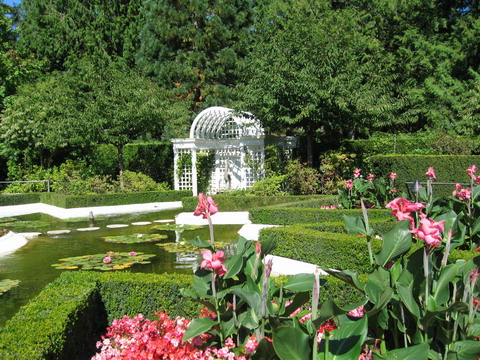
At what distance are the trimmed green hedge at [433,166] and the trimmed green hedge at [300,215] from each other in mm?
4046

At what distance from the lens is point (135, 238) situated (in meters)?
9.78

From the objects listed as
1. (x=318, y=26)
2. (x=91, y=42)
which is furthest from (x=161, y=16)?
(x=318, y=26)

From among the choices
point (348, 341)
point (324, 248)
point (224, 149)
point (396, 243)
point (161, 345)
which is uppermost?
point (224, 149)

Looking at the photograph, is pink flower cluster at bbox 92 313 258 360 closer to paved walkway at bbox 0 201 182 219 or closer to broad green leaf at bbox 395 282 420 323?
broad green leaf at bbox 395 282 420 323

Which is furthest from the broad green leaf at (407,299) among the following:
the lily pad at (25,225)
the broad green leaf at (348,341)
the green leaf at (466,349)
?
the lily pad at (25,225)

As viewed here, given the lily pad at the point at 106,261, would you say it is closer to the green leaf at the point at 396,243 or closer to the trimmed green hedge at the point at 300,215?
the trimmed green hedge at the point at 300,215

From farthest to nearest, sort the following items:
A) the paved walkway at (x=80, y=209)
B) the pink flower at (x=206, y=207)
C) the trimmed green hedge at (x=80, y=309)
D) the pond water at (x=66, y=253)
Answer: the paved walkway at (x=80, y=209), the pond water at (x=66, y=253), the trimmed green hedge at (x=80, y=309), the pink flower at (x=206, y=207)

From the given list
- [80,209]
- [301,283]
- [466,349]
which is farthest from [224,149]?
[466,349]

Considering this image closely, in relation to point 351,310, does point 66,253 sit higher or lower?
lower

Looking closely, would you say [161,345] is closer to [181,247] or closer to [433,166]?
[181,247]

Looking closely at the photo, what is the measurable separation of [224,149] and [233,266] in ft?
54.6

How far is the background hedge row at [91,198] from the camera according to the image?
15.6 meters

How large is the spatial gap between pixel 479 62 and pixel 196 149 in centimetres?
1358

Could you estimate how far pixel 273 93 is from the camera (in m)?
14.8
